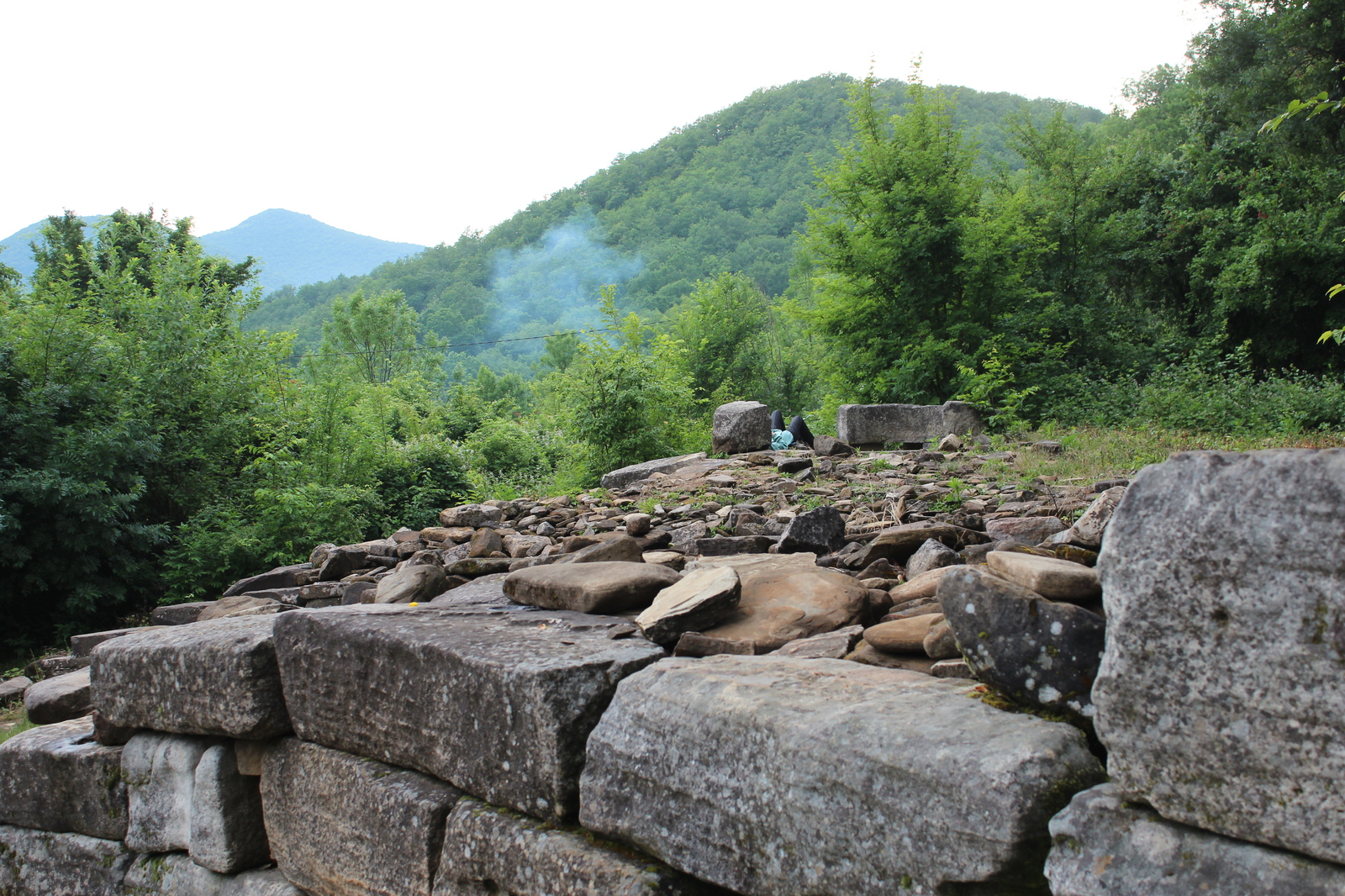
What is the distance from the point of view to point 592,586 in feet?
8.52

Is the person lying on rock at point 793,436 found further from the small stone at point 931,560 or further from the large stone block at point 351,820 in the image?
the large stone block at point 351,820

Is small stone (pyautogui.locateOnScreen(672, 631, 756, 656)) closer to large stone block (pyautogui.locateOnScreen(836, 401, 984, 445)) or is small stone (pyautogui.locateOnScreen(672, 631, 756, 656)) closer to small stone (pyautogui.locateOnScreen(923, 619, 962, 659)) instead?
small stone (pyautogui.locateOnScreen(923, 619, 962, 659))

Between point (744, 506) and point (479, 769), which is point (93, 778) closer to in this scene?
point (479, 769)

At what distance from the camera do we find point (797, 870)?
4.93ft

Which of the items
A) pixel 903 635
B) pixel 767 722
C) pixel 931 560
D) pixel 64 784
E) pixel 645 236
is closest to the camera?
pixel 767 722

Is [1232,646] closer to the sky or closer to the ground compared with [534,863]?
closer to the sky

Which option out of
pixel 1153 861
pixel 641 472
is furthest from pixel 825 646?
pixel 641 472

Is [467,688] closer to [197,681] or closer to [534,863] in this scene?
[534,863]

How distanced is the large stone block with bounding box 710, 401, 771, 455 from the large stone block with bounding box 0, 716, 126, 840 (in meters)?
6.42

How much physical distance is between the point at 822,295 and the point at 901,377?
218cm

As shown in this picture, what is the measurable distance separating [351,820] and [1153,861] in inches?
80.5

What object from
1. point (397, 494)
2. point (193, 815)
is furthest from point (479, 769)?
point (397, 494)

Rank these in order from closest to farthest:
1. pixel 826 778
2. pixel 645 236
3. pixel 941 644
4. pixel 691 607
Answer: pixel 826 778 → pixel 941 644 → pixel 691 607 → pixel 645 236

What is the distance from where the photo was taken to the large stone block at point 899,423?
9531 mm
